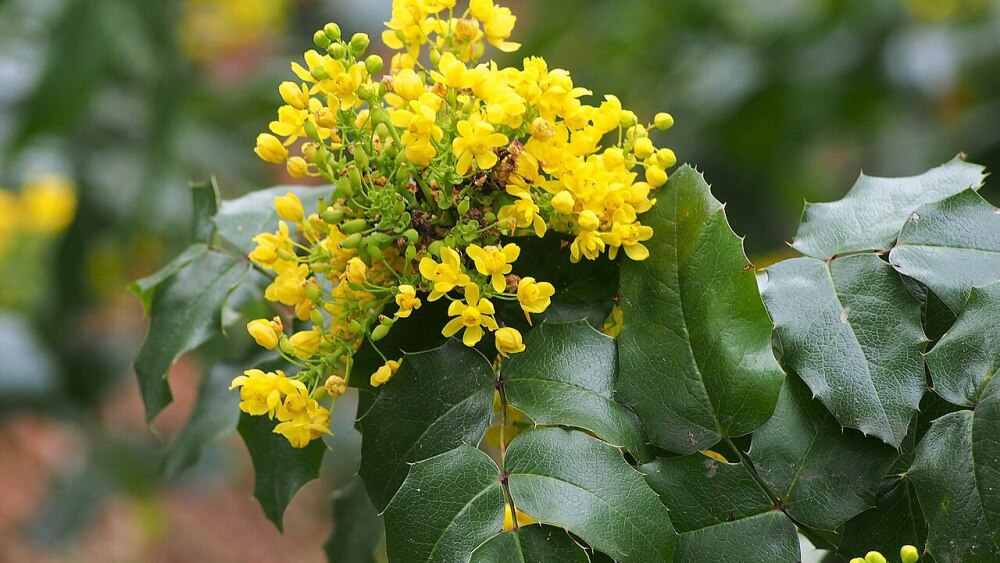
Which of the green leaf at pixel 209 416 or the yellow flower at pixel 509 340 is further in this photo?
the green leaf at pixel 209 416

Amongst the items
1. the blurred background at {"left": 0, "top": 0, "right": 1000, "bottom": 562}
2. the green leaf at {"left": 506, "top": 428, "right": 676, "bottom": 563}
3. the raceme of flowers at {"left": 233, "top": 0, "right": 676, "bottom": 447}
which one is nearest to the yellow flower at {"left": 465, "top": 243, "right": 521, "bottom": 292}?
the raceme of flowers at {"left": 233, "top": 0, "right": 676, "bottom": 447}

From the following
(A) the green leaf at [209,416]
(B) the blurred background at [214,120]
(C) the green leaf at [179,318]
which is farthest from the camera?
(B) the blurred background at [214,120]

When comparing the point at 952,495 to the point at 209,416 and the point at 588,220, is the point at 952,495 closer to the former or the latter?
the point at 588,220

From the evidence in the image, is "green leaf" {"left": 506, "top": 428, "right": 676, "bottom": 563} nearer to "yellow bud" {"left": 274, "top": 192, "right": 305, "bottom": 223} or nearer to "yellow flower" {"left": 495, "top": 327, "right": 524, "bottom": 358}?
"yellow flower" {"left": 495, "top": 327, "right": 524, "bottom": 358}

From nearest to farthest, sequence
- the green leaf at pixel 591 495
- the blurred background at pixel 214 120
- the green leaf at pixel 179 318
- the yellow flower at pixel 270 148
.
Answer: the green leaf at pixel 591 495 < the yellow flower at pixel 270 148 < the green leaf at pixel 179 318 < the blurred background at pixel 214 120

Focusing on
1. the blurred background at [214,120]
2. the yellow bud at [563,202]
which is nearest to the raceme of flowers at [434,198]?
the yellow bud at [563,202]

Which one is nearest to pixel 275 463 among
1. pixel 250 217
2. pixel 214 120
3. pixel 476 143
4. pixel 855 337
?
pixel 250 217

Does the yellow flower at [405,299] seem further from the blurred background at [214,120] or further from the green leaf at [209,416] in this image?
the blurred background at [214,120]

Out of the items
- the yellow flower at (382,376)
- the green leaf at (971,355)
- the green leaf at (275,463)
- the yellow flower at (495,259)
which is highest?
the green leaf at (971,355)
